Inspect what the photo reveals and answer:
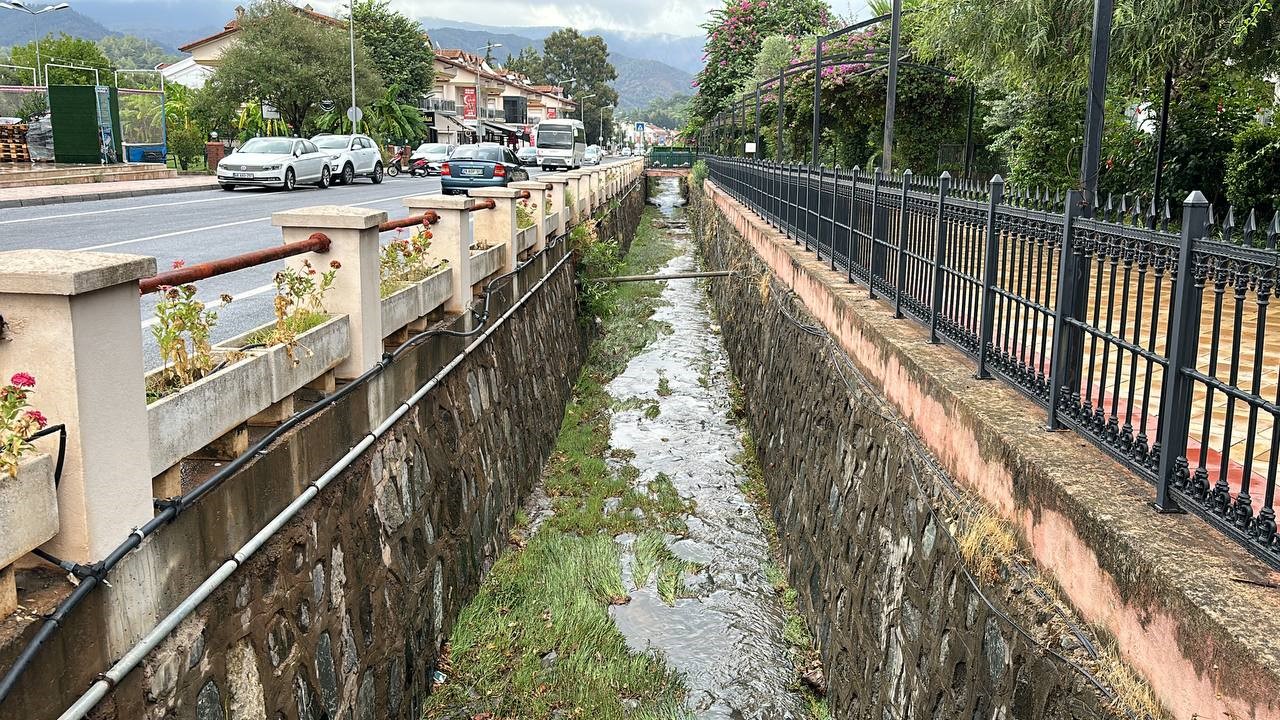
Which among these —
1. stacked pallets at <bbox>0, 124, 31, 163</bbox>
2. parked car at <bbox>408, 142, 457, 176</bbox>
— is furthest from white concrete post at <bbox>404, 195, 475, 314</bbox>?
parked car at <bbox>408, 142, 457, 176</bbox>

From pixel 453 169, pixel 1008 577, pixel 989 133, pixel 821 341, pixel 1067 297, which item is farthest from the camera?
pixel 453 169

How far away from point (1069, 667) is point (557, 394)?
10232 mm

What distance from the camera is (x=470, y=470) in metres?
8.23

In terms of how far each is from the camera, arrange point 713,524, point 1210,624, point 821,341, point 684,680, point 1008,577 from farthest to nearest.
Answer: point 713,524, point 821,341, point 684,680, point 1008,577, point 1210,624

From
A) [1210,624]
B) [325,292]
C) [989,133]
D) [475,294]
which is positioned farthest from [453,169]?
[1210,624]

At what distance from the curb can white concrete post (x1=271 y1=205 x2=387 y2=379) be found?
56.1 feet

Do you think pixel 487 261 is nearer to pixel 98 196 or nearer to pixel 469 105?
pixel 98 196

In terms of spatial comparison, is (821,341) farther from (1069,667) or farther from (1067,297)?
(1069,667)

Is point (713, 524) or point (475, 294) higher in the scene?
point (475, 294)

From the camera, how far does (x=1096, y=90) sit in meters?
5.21

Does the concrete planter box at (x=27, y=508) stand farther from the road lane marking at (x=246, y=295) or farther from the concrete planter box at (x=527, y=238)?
the concrete planter box at (x=527, y=238)

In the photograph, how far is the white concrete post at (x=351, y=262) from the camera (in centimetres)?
571

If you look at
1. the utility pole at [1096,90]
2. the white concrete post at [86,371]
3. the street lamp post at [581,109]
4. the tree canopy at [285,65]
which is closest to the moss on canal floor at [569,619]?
the white concrete post at [86,371]

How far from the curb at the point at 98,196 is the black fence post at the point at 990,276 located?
63.8 ft
